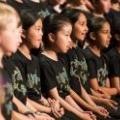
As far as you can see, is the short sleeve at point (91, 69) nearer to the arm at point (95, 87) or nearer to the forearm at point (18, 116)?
the arm at point (95, 87)

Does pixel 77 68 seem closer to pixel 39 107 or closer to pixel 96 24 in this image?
pixel 96 24

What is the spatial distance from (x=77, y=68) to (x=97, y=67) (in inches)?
13.6

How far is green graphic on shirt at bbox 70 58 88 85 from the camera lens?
4.16 meters

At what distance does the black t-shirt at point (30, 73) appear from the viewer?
351cm

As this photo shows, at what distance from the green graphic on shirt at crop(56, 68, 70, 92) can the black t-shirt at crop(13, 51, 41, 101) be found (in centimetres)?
24

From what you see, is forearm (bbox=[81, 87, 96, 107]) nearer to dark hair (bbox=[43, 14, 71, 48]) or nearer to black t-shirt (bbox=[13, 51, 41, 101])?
dark hair (bbox=[43, 14, 71, 48])

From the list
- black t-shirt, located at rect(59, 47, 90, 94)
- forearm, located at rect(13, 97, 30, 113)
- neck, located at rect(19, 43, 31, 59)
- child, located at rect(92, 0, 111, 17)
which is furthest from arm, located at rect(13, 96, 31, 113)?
child, located at rect(92, 0, 111, 17)

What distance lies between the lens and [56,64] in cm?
385

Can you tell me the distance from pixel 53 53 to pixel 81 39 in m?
0.52

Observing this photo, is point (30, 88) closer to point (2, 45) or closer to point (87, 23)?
point (2, 45)

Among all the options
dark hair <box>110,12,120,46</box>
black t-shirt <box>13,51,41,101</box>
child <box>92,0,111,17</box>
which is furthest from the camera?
child <box>92,0,111,17</box>

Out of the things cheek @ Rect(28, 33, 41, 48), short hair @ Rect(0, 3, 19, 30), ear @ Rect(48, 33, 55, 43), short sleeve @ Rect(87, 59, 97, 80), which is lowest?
short sleeve @ Rect(87, 59, 97, 80)

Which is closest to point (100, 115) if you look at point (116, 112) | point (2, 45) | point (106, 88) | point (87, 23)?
point (116, 112)

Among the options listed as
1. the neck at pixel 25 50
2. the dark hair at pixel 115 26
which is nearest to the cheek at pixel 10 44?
the neck at pixel 25 50
